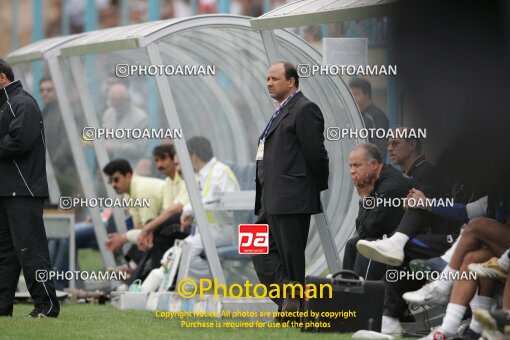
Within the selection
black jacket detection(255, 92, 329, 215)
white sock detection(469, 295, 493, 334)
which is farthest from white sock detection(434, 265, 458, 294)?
black jacket detection(255, 92, 329, 215)

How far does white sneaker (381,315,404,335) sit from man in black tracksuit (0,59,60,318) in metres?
2.80

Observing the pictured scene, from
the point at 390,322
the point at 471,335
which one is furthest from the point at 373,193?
the point at 471,335

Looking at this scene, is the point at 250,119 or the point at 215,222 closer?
the point at 215,222

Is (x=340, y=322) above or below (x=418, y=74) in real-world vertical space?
below

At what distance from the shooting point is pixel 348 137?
37.4ft

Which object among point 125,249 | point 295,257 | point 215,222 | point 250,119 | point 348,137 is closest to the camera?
point 295,257

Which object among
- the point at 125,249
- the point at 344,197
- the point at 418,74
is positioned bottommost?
the point at 125,249

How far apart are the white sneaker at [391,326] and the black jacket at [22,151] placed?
2965mm

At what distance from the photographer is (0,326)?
1072cm

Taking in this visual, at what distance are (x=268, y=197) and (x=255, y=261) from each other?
1.96 ft

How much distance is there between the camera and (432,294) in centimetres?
955

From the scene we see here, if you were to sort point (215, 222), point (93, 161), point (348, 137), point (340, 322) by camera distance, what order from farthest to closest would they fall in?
point (93, 161) → point (215, 222) → point (348, 137) → point (340, 322)

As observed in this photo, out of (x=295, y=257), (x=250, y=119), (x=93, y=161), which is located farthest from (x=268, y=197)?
(x=93, y=161)

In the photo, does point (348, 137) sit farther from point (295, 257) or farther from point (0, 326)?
point (0, 326)
